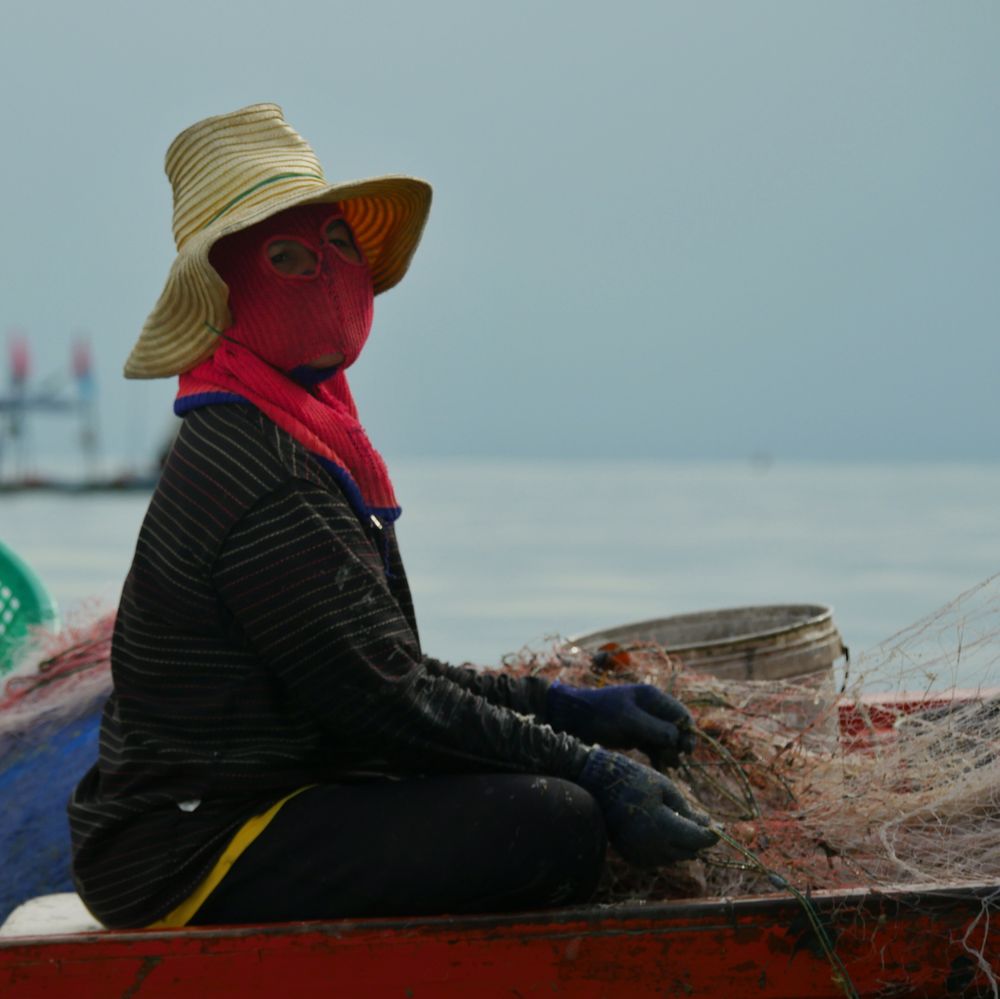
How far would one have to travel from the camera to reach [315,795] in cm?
243

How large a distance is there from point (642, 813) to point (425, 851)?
0.36 m

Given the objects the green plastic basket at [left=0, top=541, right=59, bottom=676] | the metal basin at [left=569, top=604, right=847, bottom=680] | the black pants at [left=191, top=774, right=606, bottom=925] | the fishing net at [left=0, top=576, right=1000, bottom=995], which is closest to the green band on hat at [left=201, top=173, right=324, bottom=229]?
the black pants at [left=191, top=774, right=606, bottom=925]

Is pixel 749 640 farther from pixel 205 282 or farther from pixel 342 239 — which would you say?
pixel 205 282

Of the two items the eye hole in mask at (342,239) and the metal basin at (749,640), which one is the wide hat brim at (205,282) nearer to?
the eye hole in mask at (342,239)

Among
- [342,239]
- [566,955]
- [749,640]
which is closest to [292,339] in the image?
[342,239]

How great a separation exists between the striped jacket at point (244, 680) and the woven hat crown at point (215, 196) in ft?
0.54

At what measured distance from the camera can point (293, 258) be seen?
2.57 metres

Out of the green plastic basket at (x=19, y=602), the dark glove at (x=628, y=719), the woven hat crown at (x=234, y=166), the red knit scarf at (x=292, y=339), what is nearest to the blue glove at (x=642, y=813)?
the dark glove at (x=628, y=719)

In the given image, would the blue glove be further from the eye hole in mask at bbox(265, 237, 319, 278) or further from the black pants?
the eye hole in mask at bbox(265, 237, 319, 278)

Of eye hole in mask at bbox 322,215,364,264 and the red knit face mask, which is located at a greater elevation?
eye hole in mask at bbox 322,215,364,264

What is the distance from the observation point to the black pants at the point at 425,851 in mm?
2369

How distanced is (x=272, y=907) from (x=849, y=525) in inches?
920

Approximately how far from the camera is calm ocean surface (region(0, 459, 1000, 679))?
12.3 metres

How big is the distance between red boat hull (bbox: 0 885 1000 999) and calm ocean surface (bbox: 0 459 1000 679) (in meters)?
1.20
